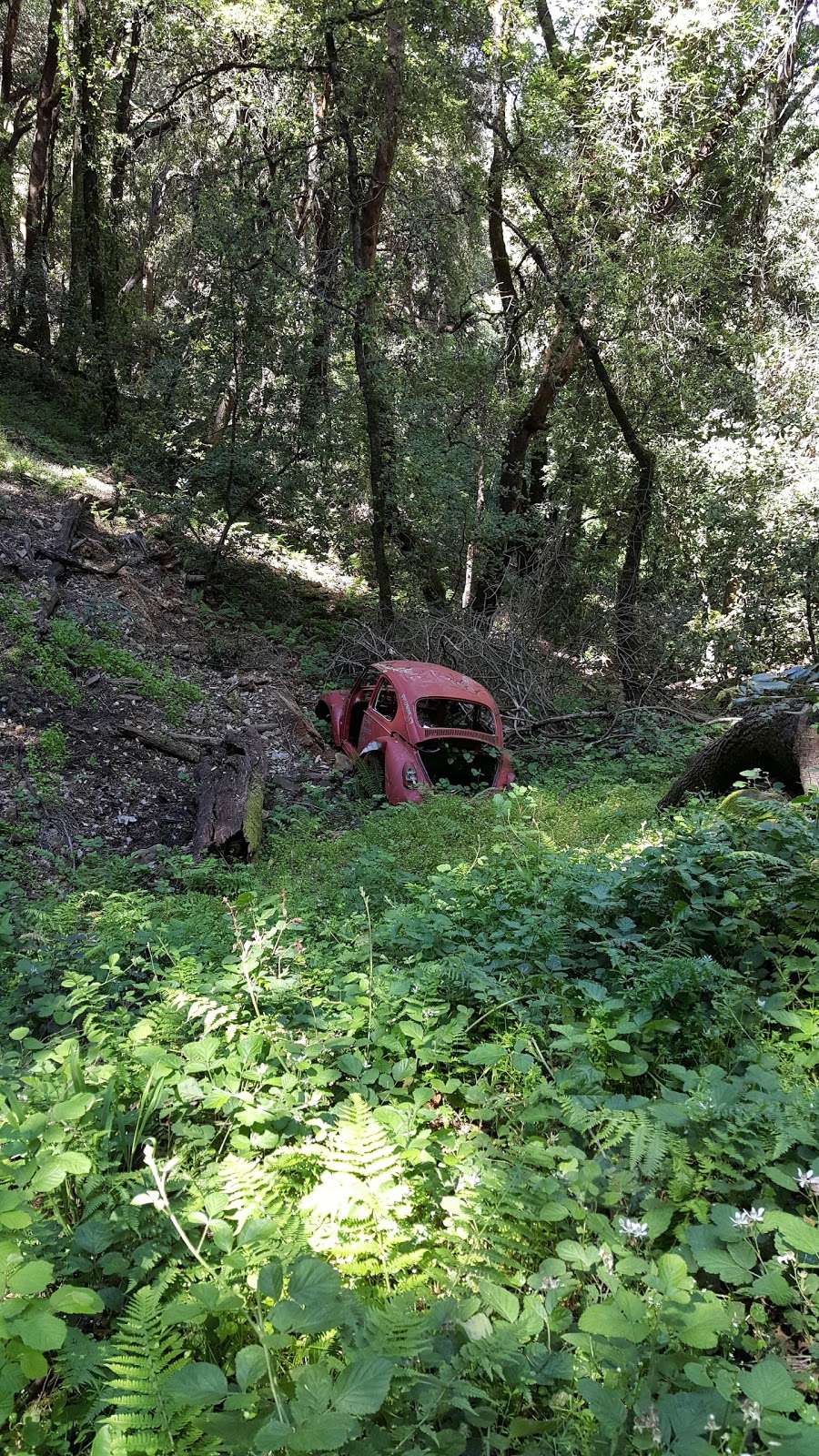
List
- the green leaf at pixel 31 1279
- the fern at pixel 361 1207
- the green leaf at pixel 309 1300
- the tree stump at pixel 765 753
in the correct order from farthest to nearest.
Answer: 1. the tree stump at pixel 765 753
2. the fern at pixel 361 1207
3. the green leaf at pixel 31 1279
4. the green leaf at pixel 309 1300

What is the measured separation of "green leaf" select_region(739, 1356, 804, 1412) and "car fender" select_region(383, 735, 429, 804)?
23.2ft

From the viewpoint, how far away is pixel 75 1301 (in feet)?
5.48

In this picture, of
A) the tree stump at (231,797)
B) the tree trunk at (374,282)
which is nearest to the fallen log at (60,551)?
the tree stump at (231,797)

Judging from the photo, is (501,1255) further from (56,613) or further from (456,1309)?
Result: (56,613)

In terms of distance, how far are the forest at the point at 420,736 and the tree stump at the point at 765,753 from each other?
41mm

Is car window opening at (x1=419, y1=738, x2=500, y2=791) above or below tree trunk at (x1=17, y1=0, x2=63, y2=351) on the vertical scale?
below

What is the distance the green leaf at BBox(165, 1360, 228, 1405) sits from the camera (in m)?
1.48

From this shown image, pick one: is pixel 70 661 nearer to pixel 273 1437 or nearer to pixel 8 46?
pixel 273 1437

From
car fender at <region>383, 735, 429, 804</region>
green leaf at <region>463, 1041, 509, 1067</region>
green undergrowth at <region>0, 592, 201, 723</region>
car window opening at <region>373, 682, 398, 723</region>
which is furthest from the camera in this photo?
car window opening at <region>373, 682, 398, 723</region>

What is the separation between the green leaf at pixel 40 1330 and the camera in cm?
158

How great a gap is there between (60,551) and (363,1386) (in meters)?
12.5

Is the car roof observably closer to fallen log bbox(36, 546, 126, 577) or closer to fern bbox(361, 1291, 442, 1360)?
fallen log bbox(36, 546, 126, 577)

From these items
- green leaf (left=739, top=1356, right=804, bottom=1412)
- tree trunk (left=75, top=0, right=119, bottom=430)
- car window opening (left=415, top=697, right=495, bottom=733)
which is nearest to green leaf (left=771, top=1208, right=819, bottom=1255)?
green leaf (left=739, top=1356, right=804, bottom=1412)

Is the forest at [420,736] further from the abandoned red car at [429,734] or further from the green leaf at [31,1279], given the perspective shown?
the abandoned red car at [429,734]
